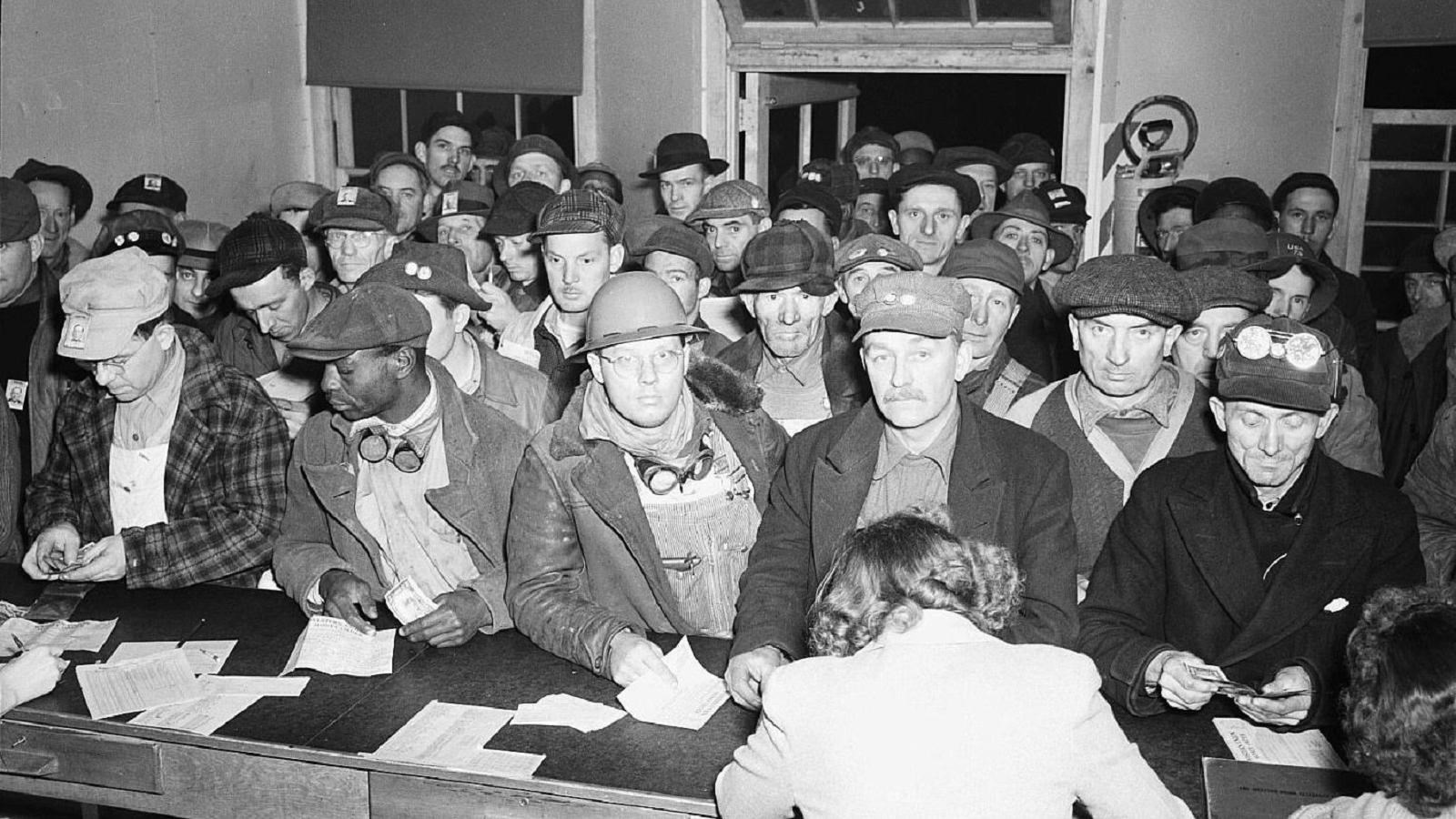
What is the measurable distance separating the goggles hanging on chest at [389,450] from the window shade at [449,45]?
5.31 meters

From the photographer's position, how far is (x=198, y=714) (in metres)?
2.82

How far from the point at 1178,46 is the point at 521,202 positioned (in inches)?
166

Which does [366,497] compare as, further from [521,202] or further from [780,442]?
[521,202]

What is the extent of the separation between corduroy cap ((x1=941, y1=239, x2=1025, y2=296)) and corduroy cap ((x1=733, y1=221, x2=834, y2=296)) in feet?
1.31

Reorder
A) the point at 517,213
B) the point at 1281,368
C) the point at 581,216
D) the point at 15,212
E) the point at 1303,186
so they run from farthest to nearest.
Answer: the point at 1303,186 → the point at 517,213 → the point at 15,212 → the point at 581,216 → the point at 1281,368

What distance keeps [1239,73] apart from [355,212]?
17.3 feet

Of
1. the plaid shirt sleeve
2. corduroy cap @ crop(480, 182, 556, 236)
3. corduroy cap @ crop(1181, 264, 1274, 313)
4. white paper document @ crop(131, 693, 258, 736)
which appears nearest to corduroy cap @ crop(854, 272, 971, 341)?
corduroy cap @ crop(1181, 264, 1274, 313)

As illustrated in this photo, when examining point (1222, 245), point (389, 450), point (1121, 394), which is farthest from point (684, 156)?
point (1121, 394)

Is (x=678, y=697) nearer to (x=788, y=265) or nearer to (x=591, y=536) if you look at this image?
(x=591, y=536)

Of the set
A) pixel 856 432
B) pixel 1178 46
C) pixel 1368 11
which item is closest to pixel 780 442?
pixel 856 432

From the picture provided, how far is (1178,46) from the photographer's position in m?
7.27

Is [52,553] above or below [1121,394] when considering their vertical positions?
below

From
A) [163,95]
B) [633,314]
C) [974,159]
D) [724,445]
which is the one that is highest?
[163,95]

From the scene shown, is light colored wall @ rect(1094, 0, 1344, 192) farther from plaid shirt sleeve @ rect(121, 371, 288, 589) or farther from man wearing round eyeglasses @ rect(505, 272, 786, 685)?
plaid shirt sleeve @ rect(121, 371, 288, 589)
